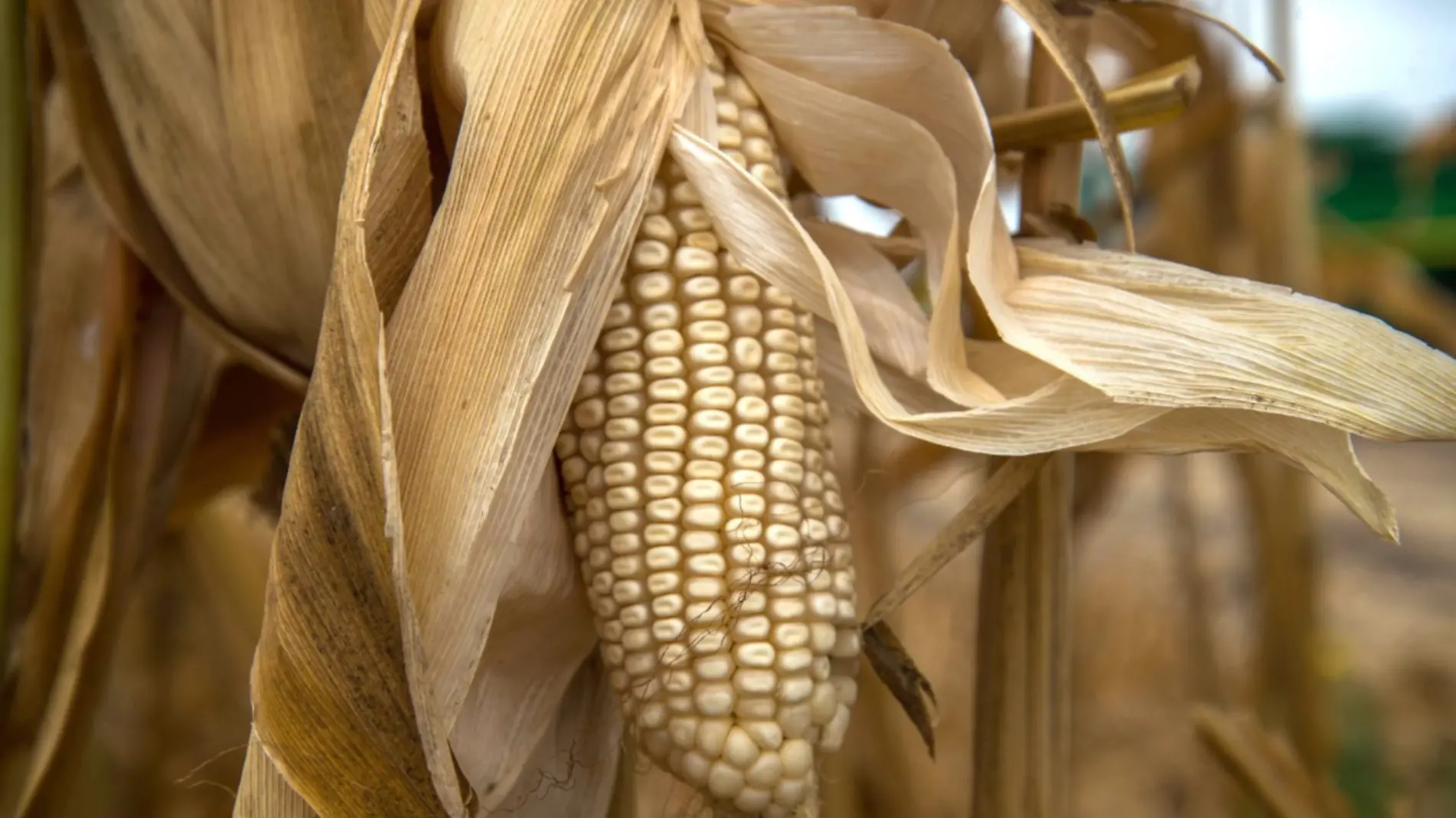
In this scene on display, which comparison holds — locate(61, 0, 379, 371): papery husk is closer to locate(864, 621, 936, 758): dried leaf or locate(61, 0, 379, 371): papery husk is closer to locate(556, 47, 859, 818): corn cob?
locate(556, 47, 859, 818): corn cob

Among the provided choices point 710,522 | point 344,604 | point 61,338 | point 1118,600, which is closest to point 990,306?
point 710,522

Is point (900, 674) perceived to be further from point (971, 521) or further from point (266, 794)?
point (266, 794)

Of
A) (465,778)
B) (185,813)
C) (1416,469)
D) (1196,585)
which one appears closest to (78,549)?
(465,778)

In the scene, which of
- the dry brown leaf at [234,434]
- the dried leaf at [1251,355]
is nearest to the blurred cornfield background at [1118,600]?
the dry brown leaf at [234,434]

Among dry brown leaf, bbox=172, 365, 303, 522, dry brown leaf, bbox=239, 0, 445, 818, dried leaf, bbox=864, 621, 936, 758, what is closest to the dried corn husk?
dry brown leaf, bbox=239, 0, 445, 818

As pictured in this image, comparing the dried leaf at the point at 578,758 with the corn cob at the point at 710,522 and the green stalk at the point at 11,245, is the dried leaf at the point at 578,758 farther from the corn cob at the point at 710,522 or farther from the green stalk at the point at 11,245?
the green stalk at the point at 11,245
